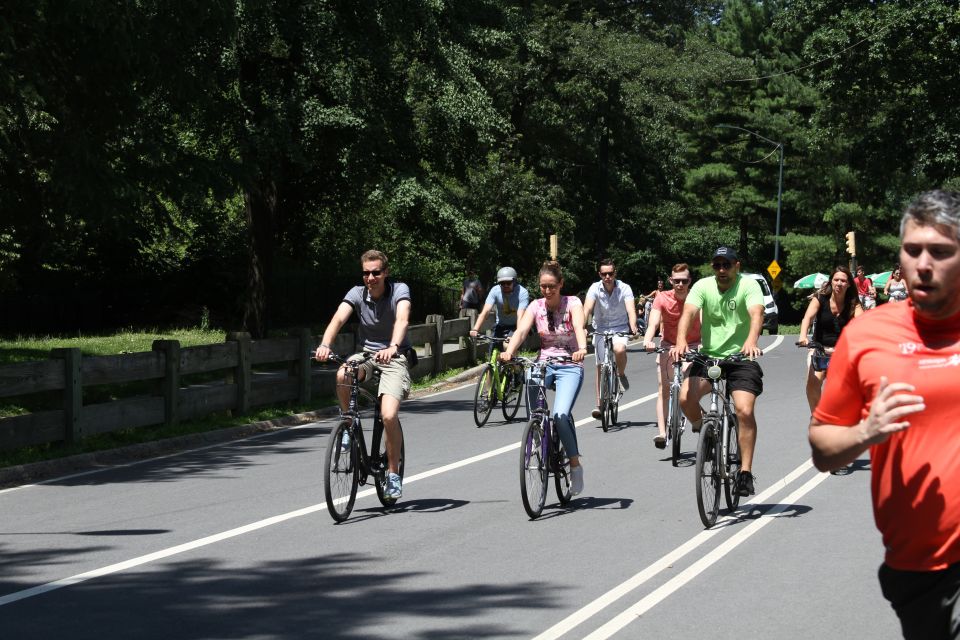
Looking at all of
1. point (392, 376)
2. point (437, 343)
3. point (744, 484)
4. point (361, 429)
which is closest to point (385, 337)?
point (392, 376)

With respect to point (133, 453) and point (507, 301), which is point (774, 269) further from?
point (133, 453)

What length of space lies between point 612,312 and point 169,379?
204 inches

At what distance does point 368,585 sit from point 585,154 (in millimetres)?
44136

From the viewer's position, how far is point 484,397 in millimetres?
16891

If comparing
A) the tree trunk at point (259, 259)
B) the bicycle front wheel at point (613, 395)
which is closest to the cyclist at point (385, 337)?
the bicycle front wheel at point (613, 395)

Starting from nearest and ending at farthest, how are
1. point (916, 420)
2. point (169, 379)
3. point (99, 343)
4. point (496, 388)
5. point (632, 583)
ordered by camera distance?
point (916, 420), point (632, 583), point (169, 379), point (496, 388), point (99, 343)

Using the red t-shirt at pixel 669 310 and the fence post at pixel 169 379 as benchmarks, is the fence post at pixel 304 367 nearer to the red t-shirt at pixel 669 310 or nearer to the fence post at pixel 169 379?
the fence post at pixel 169 379

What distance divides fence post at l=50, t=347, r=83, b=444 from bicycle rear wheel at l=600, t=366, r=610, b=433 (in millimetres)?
5668

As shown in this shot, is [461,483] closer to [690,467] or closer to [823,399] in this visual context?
[690,467]

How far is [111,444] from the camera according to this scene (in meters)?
14.2

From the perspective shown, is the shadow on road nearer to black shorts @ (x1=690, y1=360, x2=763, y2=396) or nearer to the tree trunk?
black shorts @ (x1=690, y1=360, x2=763, y2=396)

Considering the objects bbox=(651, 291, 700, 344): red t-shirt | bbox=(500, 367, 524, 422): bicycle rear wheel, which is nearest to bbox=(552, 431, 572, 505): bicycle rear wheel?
bbox=(651, 291, 700, 344): red t-shirt

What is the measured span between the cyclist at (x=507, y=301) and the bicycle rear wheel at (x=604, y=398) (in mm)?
1242

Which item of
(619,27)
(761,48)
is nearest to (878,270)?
(761,48)
